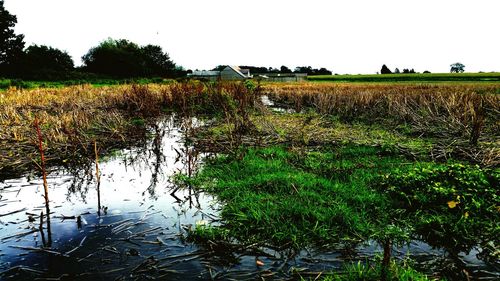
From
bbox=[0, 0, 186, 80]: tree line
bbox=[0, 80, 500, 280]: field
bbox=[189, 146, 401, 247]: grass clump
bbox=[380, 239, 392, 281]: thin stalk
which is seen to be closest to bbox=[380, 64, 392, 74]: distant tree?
bbox=[0, 0, 186, 80]: tree line

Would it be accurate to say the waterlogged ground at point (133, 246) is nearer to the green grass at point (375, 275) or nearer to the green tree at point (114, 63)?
the green grass at point (375, 275)

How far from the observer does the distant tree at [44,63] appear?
137 feet

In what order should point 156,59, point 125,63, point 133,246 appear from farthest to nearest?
point 156,59, point 125,63, point 133,246

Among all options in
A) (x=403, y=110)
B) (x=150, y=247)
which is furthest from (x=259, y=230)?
(x=403, y=110)

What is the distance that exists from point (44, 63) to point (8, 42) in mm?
6249

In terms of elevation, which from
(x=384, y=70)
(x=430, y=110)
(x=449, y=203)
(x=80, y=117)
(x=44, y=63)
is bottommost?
(x=449, y=203)

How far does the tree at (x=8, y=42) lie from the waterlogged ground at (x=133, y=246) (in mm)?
54623

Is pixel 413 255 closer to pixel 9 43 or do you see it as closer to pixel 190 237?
pixel 190 237

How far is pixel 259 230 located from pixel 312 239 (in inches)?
27.6

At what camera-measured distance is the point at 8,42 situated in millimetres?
50469

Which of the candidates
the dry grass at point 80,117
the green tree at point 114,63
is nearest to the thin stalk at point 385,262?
the dry grass at point 80,117

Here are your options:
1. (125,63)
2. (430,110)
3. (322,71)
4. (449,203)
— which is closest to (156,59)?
(125,63)

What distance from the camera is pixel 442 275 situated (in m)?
3.37

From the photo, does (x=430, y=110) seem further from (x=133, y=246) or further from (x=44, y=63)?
(x=44, y=63)
